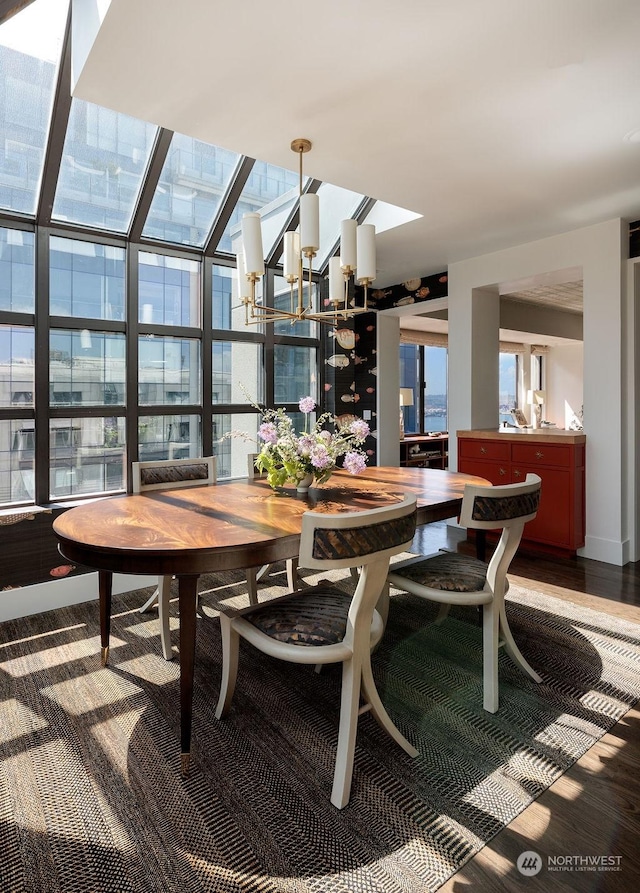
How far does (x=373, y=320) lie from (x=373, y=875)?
515cm

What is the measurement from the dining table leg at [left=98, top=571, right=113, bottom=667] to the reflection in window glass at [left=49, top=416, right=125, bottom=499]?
5.05 ft

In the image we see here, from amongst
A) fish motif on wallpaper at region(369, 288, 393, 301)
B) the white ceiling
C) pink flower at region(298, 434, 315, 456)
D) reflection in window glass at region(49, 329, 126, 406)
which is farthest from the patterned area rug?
fish motif on wallpaper at region(369, 288, 393, 301)

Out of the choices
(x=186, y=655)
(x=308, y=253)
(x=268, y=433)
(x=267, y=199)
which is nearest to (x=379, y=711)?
(x=186, y=655)

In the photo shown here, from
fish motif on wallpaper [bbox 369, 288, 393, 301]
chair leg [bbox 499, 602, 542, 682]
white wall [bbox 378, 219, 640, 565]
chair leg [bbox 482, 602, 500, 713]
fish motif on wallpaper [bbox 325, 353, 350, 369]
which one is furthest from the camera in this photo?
fish motif on wallpaper [bbox 369, 288, 393, 301]

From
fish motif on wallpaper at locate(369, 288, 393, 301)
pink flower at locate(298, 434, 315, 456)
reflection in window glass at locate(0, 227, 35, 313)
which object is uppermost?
fish motif on wallpaper at locate(369, 288, 393, 301)

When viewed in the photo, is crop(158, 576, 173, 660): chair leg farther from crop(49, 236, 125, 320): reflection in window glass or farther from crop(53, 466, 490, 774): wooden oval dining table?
crop(49, 236, 125, 320): reflection in window glass

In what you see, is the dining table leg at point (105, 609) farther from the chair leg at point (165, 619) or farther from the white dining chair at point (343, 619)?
the white dining chair at point (343, 619)

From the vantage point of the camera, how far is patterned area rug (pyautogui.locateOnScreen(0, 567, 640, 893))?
4.53 feet

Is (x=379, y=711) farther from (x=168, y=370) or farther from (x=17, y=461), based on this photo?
(x=168, y=370)

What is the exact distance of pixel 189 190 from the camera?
3918 millimetres

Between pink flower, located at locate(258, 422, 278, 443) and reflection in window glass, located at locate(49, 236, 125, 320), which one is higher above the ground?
reflection in window glass, located at locate(49, 236, 125, 320)

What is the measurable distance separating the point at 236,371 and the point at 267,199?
1.45 meters

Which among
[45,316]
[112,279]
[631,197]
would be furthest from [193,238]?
[631,197]

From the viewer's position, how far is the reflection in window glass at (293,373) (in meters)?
5.03
